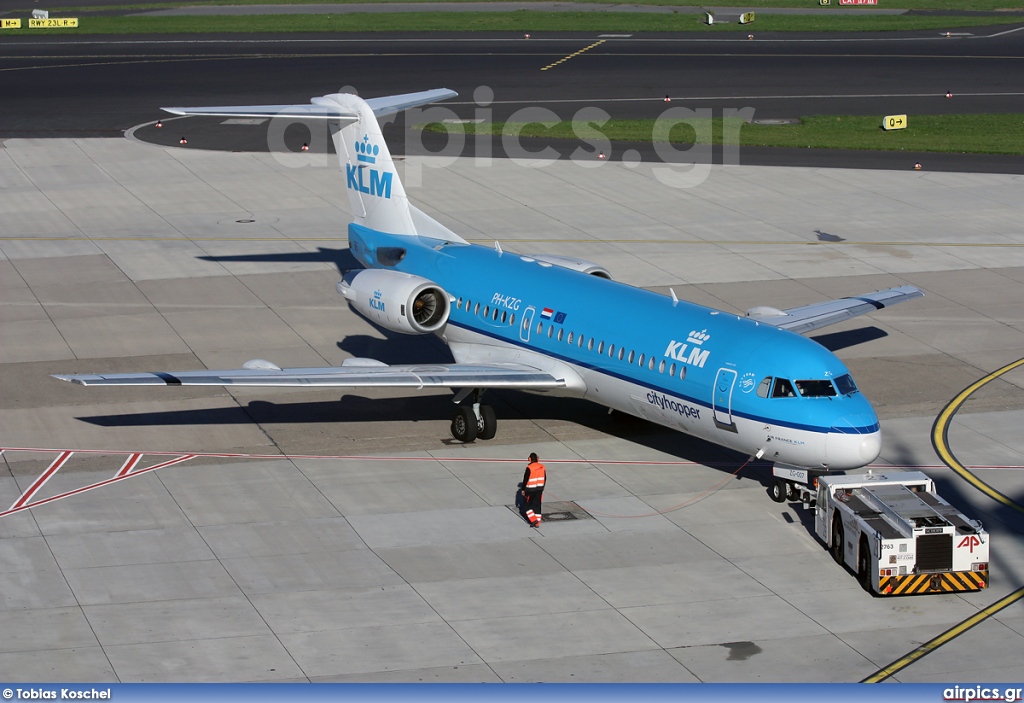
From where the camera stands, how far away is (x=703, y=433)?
26125 mm

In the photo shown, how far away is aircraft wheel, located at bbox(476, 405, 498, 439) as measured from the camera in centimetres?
2884

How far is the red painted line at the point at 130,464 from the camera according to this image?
26891 mm

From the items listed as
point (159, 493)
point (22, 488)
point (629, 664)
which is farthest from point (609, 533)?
point (22, 488)

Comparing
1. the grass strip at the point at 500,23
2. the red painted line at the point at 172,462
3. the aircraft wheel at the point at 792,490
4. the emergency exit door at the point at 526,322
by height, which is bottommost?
the aircraft wheel at the point at 792,490

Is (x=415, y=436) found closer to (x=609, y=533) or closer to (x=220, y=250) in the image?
(x=609, y=533)

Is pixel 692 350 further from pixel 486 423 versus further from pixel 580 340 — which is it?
pixel 486 423

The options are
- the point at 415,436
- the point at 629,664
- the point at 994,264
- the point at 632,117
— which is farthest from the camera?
the point at 632,117

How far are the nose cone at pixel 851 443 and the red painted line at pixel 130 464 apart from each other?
44.6ft

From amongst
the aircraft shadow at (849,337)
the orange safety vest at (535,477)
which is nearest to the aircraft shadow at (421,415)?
the orange safety vest at (535,477)

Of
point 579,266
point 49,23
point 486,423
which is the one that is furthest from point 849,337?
point 49,23

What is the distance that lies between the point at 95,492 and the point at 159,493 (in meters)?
1.21

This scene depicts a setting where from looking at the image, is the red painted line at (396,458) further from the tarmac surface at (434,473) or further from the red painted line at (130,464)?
the red painted line at (130,464)

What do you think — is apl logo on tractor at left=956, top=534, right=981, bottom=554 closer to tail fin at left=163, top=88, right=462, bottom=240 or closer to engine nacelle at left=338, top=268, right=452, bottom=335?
engine nacelle at left=338, top=268, right=452, bottom=335

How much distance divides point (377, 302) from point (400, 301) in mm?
707
